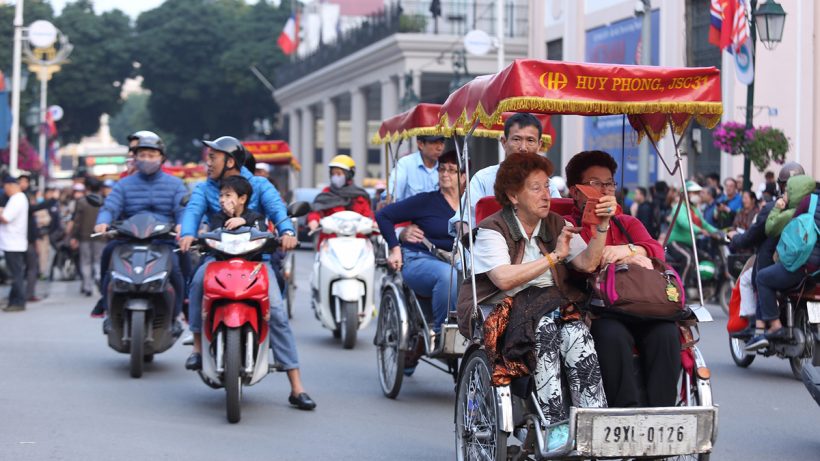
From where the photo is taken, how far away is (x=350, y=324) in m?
12.8

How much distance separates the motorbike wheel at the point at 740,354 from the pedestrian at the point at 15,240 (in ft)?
31.0

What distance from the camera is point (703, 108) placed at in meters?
6.48

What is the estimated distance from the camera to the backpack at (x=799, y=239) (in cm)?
988

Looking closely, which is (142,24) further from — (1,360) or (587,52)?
(1,360)

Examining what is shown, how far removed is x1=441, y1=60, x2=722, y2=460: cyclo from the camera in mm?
5395

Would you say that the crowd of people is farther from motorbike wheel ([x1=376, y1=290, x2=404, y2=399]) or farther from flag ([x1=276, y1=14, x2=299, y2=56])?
flag ([x1=276, y1=14, x2=299, y2=56])

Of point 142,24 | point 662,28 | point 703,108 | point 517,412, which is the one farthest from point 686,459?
point 142,24

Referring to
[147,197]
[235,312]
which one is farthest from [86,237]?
[235,312]

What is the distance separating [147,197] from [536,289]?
18.7ft

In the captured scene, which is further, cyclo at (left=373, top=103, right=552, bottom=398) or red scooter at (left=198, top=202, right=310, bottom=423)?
cyclo at (left=373, top=103, right=552, bottom=398)

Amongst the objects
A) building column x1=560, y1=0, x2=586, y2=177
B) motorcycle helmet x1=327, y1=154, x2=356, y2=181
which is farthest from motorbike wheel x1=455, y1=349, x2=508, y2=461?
building column x1=560, y1=0, x2=586, y2=177

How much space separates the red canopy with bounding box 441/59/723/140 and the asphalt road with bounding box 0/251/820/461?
84.6 inches

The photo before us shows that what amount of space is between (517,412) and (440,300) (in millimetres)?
2914

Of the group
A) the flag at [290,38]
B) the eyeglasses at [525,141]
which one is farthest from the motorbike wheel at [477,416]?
the flag at [290,38]
